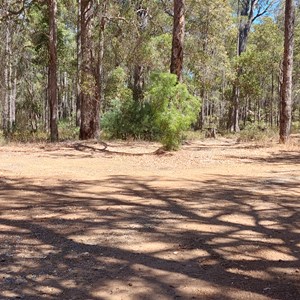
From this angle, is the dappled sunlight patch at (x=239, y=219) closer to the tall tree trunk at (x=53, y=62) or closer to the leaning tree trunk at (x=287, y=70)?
the leaning tree trunk at (x=287, y=70)

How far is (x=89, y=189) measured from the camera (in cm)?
693

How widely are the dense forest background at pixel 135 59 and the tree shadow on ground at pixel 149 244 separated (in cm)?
603

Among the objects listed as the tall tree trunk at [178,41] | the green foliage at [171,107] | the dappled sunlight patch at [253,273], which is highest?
the tall tree trunk at [178,41]

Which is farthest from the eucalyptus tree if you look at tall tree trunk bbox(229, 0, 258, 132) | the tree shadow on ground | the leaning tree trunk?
the tree shadow on ground

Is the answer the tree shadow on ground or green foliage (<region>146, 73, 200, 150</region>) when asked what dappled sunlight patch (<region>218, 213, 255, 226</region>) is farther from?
green foliage (<region>146, 73, 200, 150</region>)

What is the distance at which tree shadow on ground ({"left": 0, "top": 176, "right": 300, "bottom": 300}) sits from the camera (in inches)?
127

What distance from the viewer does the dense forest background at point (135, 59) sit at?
15719 millimetres

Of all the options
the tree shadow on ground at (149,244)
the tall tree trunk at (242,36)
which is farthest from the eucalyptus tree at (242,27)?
the tree shadow on ground at (149,244)

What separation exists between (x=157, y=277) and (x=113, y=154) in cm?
925

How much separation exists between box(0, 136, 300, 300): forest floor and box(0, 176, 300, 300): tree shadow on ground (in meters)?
0.01

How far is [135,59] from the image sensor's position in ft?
66.0

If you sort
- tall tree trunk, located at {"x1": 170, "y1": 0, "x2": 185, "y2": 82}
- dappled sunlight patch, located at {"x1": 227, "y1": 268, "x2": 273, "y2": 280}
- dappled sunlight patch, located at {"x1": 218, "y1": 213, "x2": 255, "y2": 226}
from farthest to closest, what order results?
1. tall tree trunk, located at {"x1": 170, "y1": 0, "x2": 185, "y2": 82}
2. dappled sunlight patch, located at {"x1": 218, "y1": 213, "x2": 255, "y2": 226}
3. dappled sunlight patch, located at {"x1": 227, "y1": 268, "x2": 273, "y2": 280}

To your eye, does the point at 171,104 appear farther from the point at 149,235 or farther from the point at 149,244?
the point at 149,244

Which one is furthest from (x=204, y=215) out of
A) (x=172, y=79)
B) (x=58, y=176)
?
(x=172, y=79)
